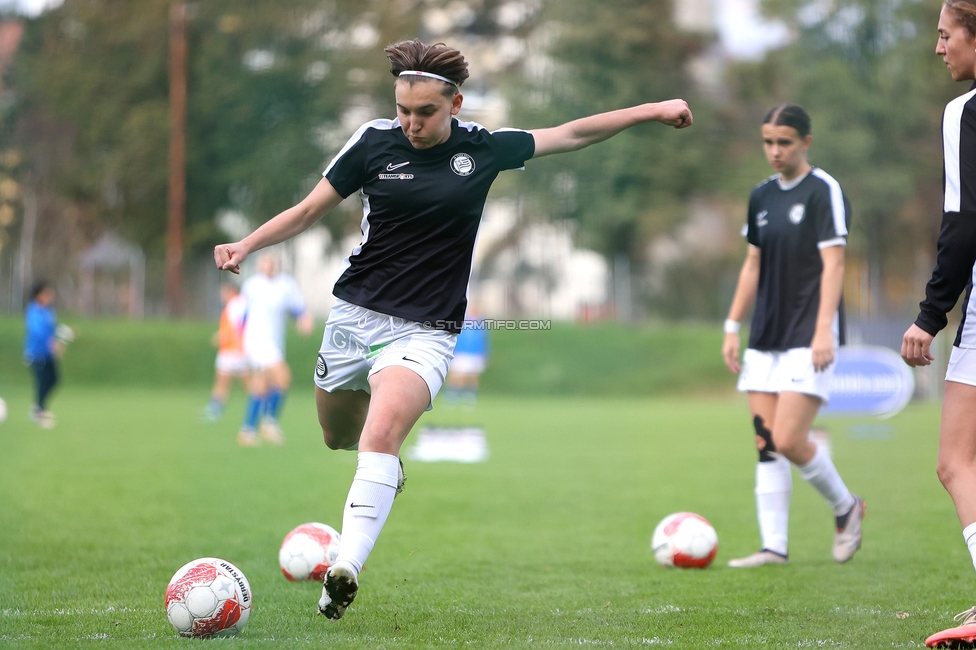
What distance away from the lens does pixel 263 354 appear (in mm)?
14773

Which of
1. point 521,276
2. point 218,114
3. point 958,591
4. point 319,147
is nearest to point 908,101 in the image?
point 521,276

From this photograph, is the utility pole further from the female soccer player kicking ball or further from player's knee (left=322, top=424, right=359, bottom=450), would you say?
the female soccer player kicking ball

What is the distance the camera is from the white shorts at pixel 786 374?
637 centimetres

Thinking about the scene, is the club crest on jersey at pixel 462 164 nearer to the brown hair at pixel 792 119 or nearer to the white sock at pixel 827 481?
the brown hair at pixel 792 119

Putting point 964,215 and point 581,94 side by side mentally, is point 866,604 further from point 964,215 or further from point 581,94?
point 581,94

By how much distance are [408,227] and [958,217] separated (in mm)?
2233

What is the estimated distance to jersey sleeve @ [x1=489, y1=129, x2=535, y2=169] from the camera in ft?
16.7

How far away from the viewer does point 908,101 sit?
101 ft

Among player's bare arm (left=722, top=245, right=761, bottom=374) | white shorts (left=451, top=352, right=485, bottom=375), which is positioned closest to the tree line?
white shorts (left=451, top=352, right=485, bottom=375)

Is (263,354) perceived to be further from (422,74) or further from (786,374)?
(422,74)

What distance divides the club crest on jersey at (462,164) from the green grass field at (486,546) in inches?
76.5

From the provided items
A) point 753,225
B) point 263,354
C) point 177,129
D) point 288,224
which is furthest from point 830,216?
point 177,129

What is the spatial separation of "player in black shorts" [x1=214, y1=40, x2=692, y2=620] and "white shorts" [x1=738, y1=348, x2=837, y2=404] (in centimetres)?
203

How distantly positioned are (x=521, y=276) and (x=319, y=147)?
22.9ft
